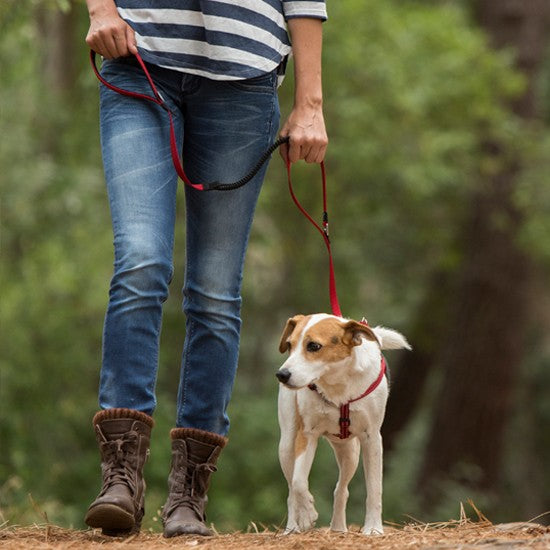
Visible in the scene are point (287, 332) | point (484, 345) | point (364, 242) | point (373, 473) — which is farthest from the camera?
point (364, 242)

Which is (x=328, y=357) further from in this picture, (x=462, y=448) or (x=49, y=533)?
(x=462, y=448)

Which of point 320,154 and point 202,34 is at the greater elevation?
point 202,34

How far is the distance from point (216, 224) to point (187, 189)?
0.56 feet

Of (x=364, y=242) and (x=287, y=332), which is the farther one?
(x=364, y=242)

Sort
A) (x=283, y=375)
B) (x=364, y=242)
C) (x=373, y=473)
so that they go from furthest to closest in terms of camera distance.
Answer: (x=364, y=242) → (x=373, y=473) → (x=283, y=375)

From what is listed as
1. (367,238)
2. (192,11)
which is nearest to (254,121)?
(192,11)

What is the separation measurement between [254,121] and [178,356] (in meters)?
11.2

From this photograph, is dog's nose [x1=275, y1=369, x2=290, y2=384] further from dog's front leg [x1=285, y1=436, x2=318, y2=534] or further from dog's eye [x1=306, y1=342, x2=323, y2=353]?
dog's front leg [x1=285, y1=436, x2=318, y2=534]

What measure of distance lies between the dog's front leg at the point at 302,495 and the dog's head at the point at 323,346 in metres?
0.32

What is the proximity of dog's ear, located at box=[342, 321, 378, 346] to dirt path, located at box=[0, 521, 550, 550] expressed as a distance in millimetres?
742

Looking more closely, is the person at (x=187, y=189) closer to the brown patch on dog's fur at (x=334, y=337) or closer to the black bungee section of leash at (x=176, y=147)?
the black bungee section of leash at (x=176, y=147)

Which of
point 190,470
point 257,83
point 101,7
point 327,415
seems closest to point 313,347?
point 327,415

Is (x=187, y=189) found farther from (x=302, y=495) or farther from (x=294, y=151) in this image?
(x=302, y=495)

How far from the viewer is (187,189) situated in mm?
4203
